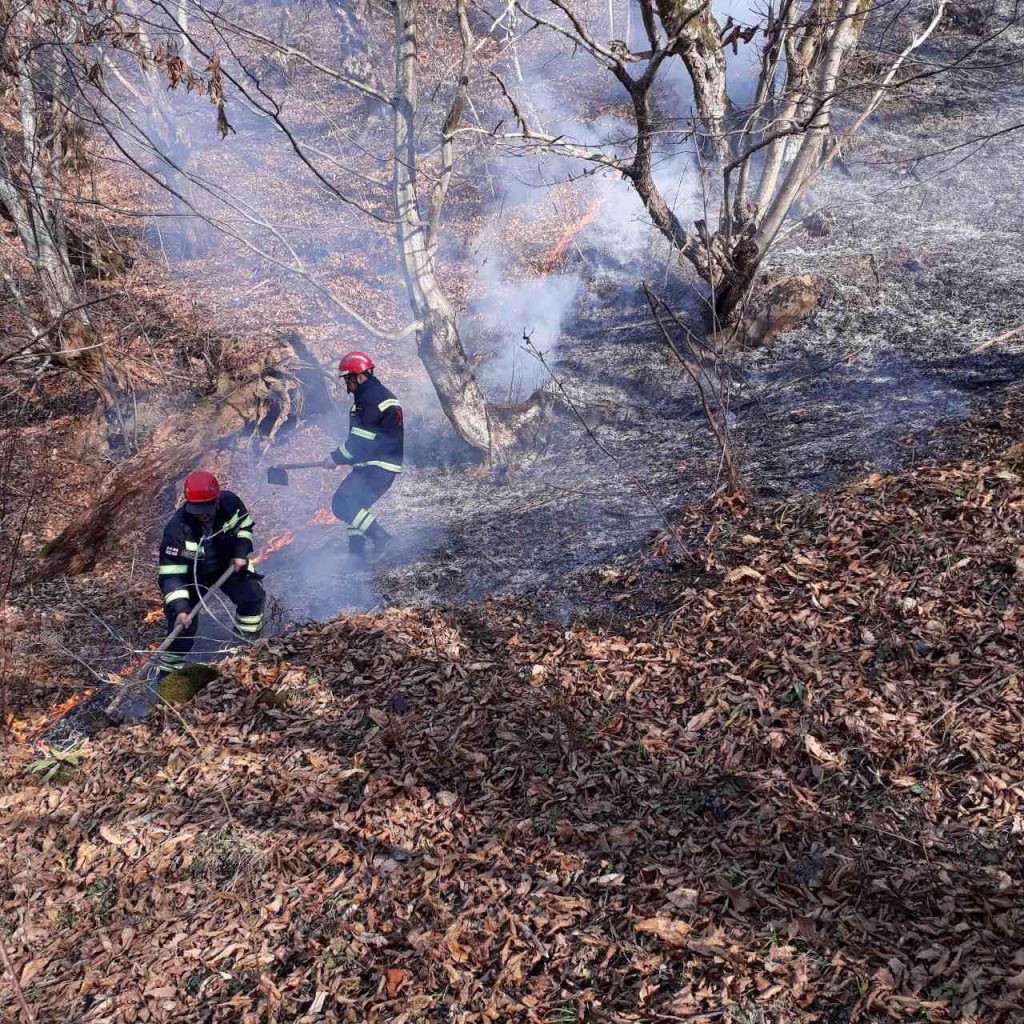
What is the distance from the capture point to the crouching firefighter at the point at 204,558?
6.05 metres

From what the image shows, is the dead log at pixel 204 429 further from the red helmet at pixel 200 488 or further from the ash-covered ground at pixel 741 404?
the red helmet at pixel 200 488

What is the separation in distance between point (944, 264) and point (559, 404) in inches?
217

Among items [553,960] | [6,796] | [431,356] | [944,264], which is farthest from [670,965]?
[944,264]

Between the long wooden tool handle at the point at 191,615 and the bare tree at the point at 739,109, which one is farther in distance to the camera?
the bare tree at the point at 739,109

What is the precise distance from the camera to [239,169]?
20.2m

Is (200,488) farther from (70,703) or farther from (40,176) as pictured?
(40,176)

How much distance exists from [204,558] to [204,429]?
3918 millimetres

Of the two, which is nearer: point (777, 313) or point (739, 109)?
point (739, 109)

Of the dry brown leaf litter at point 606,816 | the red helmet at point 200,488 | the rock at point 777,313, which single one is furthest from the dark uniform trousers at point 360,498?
the rock at point 777,313

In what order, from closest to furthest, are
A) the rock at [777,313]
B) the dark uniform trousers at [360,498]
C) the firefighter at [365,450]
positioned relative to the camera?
the firefighter at [365,450]
the dark uniform trousers at [360,498]
the rock at [777,313]

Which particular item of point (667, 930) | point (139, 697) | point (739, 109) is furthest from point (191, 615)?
point (739, 109)

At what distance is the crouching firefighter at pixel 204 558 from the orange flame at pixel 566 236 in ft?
27.8

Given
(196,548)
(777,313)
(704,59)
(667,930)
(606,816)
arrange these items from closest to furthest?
(667,930)
(606,816)
(196,548)
(704,59)
(777,313)

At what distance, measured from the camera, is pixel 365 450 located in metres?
7.63
